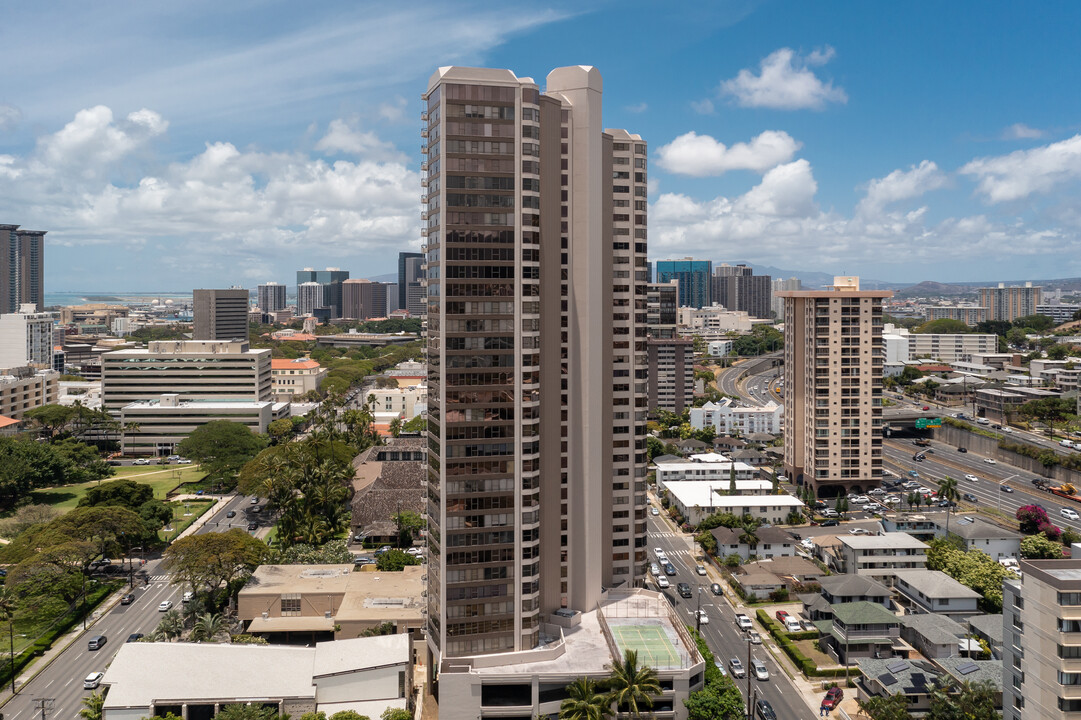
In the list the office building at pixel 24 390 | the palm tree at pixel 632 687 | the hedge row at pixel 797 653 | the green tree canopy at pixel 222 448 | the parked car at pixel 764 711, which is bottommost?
the parked car at pixel 764 711

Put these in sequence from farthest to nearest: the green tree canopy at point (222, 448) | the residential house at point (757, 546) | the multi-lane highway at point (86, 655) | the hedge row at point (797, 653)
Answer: the green tree canopy at point (222, 448) → the residential house at point (757, 546) → the hedge row at point (797, 653) → the multi-lane highway at point (86, 655)

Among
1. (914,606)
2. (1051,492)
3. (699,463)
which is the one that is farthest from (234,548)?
(1051,492)

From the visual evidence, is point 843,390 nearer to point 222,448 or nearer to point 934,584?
point 934,584

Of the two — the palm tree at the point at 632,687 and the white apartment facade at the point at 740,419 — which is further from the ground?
the white apartment facade at the point at 740,419

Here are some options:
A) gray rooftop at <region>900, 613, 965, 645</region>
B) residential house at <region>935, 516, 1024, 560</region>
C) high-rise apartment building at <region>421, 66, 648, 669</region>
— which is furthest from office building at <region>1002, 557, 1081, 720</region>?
residential house at <region>935, 516, 1024, 560</region>

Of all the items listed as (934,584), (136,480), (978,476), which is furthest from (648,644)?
(136,480)

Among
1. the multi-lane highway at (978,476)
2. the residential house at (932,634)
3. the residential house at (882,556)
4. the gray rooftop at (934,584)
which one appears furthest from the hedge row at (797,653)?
the multi-lane highway at (978,476)

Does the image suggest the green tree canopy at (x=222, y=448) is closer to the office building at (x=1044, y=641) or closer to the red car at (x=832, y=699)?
the red car at (x=832, y=699)

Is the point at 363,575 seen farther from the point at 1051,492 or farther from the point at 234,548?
the point at 1051,492
